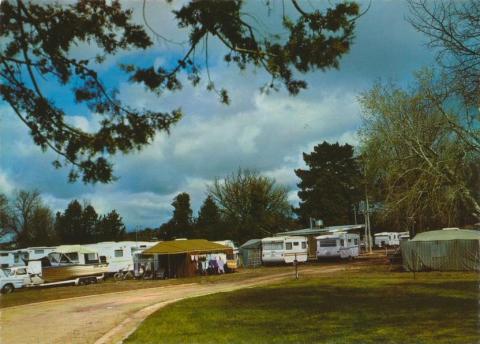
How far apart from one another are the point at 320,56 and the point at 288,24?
→ 653 mm

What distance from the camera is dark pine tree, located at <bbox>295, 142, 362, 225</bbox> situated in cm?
6723

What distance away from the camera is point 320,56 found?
291 inches

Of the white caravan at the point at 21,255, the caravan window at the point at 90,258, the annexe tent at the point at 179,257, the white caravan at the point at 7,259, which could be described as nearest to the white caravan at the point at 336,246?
the annexe tent at the point at 179,257

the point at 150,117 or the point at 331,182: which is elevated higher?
the point at 331,182

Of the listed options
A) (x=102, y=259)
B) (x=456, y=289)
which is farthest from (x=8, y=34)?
(x=102, y=259)

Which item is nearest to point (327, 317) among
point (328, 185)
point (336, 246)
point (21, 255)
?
point (336, 246)

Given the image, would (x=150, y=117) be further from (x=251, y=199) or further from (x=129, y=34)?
(x=251, y=199)

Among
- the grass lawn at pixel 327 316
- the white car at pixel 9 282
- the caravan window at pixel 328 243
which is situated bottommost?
the grass lawn at pixel 327 316

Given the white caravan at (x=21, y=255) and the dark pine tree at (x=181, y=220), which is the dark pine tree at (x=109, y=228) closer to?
the dark pine tree at (x=181, y=220)

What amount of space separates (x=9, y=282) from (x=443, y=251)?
22846 mm

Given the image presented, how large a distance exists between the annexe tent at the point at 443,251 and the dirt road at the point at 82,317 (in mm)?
12629

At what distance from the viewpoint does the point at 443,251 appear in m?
28.5

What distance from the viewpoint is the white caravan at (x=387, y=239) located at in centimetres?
6388

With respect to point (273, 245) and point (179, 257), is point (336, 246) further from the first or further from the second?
point (179, 257)
